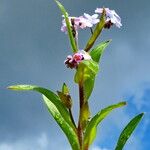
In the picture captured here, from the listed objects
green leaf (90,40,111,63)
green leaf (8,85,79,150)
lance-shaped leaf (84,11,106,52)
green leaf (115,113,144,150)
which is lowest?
green leaf (115,113,144,150)

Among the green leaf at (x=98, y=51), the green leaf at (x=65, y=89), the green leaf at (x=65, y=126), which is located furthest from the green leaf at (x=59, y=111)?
the green leaf at (x=98, y=51)

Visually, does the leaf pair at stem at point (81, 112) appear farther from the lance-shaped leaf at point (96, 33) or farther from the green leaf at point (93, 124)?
the lance-shaped leaf at point (96, 33)

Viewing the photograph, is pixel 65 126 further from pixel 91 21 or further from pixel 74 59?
pixel 91 21

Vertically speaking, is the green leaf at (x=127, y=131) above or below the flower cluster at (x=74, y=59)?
below

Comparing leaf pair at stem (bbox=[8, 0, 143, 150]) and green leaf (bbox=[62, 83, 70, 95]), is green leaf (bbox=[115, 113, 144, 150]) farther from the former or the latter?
green leaf (bbox=[62, 83, 70, 95])

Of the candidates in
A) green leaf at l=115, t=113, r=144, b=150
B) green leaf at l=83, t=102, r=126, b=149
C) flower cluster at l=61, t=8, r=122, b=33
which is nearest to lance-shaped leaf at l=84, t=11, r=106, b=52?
flower cluster at l=61, t=8, r=122, b=33

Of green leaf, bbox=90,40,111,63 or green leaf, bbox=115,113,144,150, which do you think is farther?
green leaf, bbox=90,40,111,63

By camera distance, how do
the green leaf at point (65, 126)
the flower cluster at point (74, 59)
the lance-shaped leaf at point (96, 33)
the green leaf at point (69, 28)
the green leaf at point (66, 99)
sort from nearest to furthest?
the flower cluster at point (74, 59) < the green leaf at point (65, 126) < the green leaf at point (66, 99) < the green leaf at point (69, 28) < the lance-shaped leaf at point (96, 33)
